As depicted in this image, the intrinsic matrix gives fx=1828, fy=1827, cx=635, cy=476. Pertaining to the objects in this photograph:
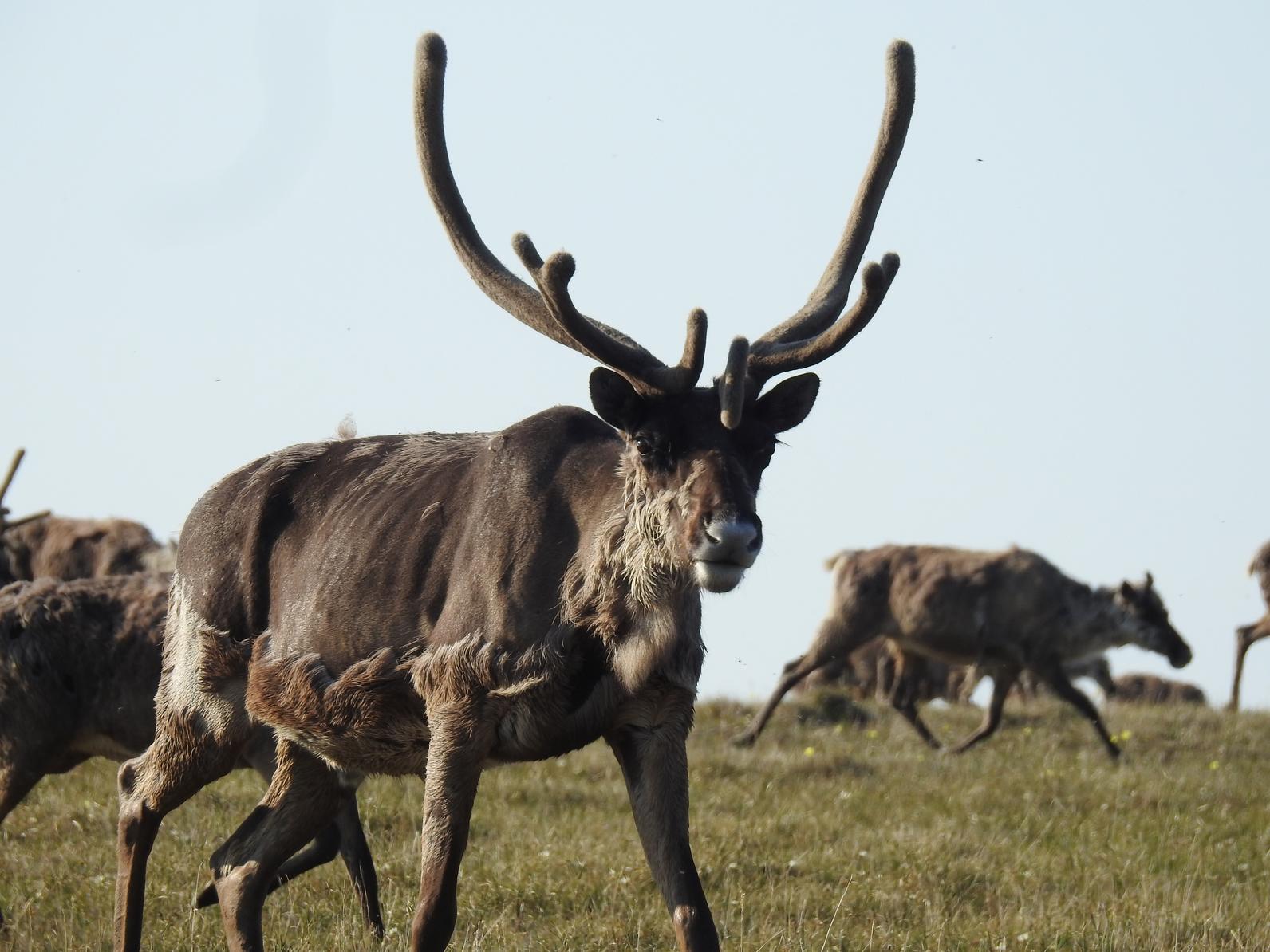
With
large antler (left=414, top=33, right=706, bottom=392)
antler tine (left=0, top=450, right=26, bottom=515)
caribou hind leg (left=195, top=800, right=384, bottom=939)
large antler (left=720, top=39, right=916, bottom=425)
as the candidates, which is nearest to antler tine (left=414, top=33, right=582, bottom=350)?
large antler (left=414, top=33, right=706, bottom=392)

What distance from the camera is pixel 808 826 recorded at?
9.41m

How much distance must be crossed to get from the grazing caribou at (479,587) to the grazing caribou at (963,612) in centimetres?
949

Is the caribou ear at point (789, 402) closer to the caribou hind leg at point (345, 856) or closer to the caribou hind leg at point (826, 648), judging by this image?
the caribou hind leg at point (345, 856)

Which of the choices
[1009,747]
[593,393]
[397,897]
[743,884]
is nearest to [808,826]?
[743,884]

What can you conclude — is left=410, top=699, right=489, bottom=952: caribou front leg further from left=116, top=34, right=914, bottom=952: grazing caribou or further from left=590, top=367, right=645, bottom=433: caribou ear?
left=590, top=367, right=645, bottom=433: caribou ear

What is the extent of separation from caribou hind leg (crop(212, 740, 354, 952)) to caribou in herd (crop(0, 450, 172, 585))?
9.45 m

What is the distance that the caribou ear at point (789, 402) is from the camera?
5605 millimetres

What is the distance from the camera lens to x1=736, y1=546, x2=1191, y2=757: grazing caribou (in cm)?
1644

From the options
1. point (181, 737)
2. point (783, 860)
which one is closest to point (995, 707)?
point (783, 860)

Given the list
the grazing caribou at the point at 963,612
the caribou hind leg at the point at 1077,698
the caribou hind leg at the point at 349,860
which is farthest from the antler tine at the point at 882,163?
the grazing caribou at the point at 963,612

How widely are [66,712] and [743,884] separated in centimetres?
312

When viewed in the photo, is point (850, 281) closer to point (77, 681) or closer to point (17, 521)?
point (77, 681)

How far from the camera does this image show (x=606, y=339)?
5.54 metres

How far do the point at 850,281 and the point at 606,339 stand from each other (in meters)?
1.16
